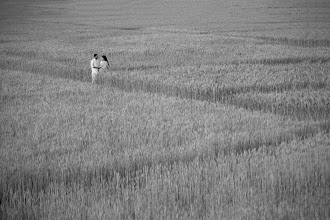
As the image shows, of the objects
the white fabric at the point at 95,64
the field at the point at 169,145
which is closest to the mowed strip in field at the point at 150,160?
the field at the point at 169,145

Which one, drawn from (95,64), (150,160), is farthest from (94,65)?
(150,160)

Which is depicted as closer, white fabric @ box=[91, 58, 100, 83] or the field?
the field

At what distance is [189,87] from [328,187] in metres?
8.29

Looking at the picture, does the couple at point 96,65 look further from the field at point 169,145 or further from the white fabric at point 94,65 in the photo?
the field at point 169,145

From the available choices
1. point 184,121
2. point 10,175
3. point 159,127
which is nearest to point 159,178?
point 10,175

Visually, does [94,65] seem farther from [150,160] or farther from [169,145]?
[150,160]

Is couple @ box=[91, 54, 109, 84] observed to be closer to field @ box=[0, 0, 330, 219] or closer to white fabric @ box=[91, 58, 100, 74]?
white fabric @ box=[91, 58, 100, 74]

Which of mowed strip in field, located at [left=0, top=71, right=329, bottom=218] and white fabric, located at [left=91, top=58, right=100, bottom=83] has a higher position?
mowed strip in field, located at [left=0, top=71, right=329, bottom=218]

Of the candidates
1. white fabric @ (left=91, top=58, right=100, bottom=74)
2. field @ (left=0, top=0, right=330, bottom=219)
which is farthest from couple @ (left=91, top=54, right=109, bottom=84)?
field @ (left=0, top=0, right=330, bottom=219)

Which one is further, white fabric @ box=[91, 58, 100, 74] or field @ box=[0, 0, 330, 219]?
white fabric @ box=[91, 58, 100, 74]

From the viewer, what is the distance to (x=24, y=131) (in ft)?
26.9

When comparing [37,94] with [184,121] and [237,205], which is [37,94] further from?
[237,205]

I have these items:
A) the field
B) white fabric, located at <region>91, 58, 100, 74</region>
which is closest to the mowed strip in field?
the field

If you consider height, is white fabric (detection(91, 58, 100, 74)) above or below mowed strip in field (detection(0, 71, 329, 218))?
below
